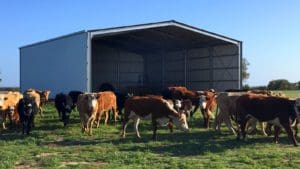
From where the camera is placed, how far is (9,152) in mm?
12953

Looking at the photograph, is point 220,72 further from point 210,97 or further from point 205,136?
point 205,136

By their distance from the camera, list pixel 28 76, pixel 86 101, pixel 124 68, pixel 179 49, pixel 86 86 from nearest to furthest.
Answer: pixel 86 101, pixel 86 86, pixel 28 76, pixel 179 49, pixel 124 68

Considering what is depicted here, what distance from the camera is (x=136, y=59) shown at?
47.5 metres

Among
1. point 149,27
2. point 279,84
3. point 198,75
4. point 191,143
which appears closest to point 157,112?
point 191,143

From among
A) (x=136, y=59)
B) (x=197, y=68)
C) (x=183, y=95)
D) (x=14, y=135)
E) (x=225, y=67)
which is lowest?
(x=14, y=135)

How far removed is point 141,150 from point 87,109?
5.27m

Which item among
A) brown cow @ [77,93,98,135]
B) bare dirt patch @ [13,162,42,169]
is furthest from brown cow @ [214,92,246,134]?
bare dirt patch @ [13,162,42,169]

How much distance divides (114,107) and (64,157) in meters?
9.15

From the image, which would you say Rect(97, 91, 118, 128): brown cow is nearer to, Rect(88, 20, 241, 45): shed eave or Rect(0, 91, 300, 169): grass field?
Rect(0, 91, 300, 169): grass field

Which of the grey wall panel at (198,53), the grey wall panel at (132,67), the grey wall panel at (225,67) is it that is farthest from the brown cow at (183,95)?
the grey wall panel at (132,67)

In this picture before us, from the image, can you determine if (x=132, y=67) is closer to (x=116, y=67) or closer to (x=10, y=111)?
(x=116, y=67)

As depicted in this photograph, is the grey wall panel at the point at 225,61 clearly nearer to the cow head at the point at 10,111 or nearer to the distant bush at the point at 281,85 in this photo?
Result: the cow head at the point at 10,111

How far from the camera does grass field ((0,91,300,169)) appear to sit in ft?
37.0

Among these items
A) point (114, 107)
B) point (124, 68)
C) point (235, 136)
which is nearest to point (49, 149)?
point (235, 136)
